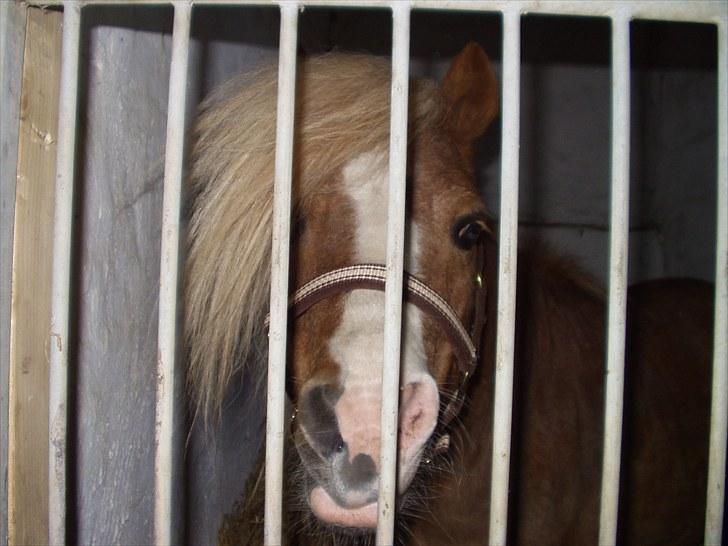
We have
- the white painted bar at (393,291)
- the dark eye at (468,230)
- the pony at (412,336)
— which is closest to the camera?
the white painted bar at (393,291)

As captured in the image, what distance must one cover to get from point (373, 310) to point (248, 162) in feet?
1.36

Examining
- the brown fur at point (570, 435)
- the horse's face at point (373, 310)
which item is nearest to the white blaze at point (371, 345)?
the horse's face at point (373, 310)

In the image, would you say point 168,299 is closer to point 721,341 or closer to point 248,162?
point 248,162

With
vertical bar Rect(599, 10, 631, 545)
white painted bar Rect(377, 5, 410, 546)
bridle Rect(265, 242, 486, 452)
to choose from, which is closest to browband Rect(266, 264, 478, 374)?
bridle Rect(265, 242, 486, 452)

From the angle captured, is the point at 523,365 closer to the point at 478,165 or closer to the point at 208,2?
the point at 208,2

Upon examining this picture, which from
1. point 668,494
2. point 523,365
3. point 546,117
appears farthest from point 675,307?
point 546,117

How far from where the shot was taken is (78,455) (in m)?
1.01

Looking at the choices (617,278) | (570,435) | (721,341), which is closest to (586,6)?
(617,278)

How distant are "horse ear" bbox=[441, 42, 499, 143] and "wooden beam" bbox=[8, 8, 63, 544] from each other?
2.89ft

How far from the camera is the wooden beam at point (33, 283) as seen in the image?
2.77 feet

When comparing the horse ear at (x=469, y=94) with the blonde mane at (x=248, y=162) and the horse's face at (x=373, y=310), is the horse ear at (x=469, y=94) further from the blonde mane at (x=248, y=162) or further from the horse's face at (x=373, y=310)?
the blonde mane at (x=248, y=162)

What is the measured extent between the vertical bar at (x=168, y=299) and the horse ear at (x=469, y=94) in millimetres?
790

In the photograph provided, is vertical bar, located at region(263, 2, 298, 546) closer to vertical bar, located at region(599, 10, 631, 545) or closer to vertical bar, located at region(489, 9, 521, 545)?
vertical bar, located at region(489, 9, 521, 545)

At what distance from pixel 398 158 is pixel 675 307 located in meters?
2.09
